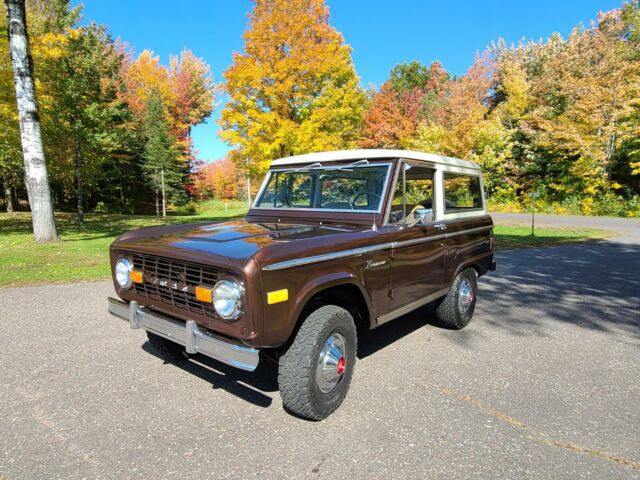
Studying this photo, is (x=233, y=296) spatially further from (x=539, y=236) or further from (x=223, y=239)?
(x=539, y=236)

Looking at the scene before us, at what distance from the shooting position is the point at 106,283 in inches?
261

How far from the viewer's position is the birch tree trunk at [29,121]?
9.30 meters

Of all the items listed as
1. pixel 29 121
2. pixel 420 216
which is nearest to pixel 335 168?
pixel 420 216

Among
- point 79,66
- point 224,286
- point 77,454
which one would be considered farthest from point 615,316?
point 79,66

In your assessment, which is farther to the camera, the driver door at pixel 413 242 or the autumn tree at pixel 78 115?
the autumn tree at pixel 78 115

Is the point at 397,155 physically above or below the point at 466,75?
below

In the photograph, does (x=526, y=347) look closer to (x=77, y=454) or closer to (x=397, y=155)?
(x=397, y=155)

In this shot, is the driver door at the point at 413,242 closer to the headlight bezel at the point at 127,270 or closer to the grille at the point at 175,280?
the grille at the point at 175,280

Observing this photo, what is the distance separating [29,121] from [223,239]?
32.1ft

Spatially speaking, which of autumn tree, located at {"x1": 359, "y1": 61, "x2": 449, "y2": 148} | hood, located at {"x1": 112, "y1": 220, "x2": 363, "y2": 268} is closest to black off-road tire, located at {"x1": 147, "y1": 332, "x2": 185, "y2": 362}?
hood, located at {"x1": 112, "y1": 220, "x2": 363, "y2": 268}

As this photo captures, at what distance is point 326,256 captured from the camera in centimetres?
272

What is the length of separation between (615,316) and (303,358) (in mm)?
4861

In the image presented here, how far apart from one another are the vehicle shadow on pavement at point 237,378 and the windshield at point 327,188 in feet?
5.25

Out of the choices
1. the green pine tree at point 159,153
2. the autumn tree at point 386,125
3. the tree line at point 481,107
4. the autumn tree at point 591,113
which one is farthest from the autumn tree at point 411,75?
the green pine tree at point 159,153
